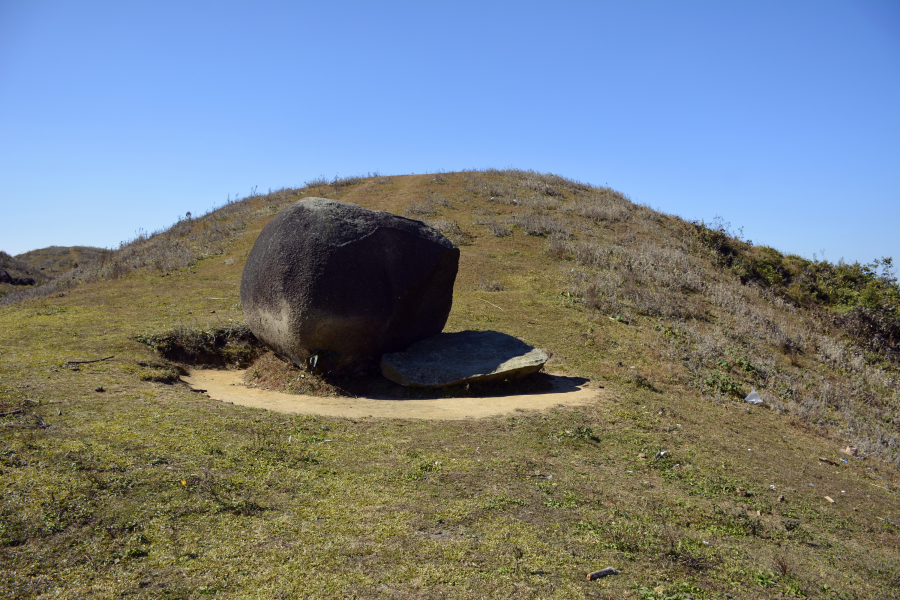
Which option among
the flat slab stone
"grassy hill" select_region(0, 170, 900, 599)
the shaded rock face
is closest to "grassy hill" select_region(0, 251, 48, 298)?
"grassy hill" select_region(0, 170, 900, 599)

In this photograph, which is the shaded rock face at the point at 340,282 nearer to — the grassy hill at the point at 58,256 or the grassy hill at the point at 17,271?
the grassy hill at the point at 17,271

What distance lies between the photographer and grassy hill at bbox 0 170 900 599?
405cm

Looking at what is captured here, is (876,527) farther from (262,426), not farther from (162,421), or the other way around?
(162,421)

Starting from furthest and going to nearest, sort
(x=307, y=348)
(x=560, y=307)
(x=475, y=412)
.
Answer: (x=560, y=307), (x=307, y=348), (x=475, y=412)

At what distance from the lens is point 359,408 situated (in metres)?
8.80

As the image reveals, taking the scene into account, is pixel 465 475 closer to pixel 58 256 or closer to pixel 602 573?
pixel 602 573

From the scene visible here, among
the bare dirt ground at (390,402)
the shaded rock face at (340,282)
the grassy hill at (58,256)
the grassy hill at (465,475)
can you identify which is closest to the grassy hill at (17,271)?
the grassy hill at (58,256)

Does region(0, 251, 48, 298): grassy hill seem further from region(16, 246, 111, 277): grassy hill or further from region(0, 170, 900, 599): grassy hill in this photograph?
region(0, 170, 900, 599): grassy hill

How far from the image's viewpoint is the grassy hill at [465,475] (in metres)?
4.05

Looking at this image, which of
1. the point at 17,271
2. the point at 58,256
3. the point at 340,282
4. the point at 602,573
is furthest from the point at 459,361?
the point at 58,256

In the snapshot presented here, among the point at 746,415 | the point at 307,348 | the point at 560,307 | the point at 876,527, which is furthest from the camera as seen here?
the point at 560,307

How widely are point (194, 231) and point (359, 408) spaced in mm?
22868

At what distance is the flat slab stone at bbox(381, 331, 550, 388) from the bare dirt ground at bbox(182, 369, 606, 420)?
44 cm

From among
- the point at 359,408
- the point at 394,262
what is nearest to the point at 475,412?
the point at 359,408
